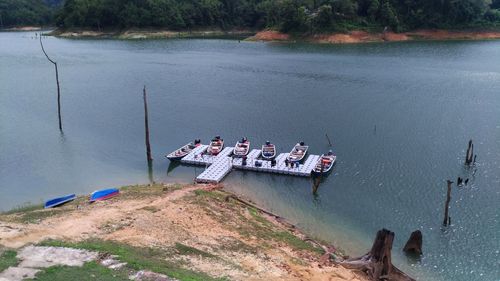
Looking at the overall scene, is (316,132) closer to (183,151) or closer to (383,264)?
(183,151)

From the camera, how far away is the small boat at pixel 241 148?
140ft

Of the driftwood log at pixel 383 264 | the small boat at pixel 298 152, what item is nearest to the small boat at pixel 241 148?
the small boat at pixel 298 152

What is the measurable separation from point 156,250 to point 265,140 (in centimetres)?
2692

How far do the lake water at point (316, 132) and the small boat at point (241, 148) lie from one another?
8.36ft

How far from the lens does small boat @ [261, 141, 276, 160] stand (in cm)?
4211

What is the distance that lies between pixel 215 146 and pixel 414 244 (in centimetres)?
2286

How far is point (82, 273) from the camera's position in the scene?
18594mm

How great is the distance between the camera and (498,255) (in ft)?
85.9

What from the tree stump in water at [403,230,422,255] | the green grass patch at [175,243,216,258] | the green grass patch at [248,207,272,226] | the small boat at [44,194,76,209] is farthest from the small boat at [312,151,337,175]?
the small boat at [44,194,76,209]

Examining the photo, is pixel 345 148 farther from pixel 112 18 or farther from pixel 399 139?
pixel 112 18

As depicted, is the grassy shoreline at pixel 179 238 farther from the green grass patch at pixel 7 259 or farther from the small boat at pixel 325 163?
the small boat at pixel 325 163

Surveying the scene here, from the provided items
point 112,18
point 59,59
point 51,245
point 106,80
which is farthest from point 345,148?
point 112,18

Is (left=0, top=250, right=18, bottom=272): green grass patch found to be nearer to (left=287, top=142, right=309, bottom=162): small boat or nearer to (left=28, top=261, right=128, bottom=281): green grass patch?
(left=28, top=261, right=128, bottom=281): green grass patch

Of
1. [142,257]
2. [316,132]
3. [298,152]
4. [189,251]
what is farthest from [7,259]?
[316,132]
